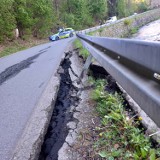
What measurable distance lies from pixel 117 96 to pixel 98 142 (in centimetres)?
137

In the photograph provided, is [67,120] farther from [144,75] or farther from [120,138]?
[144,75]

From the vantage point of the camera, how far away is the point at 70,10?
4019 cm

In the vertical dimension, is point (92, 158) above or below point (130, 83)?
below

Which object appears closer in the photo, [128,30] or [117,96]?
[117,96]

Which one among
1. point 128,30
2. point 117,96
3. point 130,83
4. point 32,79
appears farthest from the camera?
point 128,30

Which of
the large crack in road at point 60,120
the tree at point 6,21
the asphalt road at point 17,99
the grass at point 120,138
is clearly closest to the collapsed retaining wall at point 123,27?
the tree at point 6,21

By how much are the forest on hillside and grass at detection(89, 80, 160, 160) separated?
19193 mm

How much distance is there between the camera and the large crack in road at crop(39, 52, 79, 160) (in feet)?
8.99

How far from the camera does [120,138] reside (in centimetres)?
268

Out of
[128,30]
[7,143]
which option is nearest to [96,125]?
[7,143]

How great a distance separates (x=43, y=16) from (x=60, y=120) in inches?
1061

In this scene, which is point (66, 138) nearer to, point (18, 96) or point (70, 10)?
point (18, 96)

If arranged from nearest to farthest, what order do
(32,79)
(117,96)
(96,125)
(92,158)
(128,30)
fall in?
(92,158) < (96,125) < (117,96) < (32,79) < (128,30)

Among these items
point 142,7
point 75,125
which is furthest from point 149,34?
point 142,7
